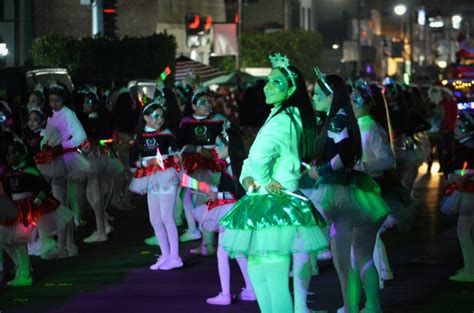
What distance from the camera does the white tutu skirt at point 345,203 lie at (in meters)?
9.45

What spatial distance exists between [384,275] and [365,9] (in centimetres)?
8172

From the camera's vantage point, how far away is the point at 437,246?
15.0 m

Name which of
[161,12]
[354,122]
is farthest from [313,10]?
[354,122]

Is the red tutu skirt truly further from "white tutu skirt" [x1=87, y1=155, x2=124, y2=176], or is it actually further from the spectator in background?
the spectator in background

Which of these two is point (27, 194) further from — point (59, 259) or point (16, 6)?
point (16, 6)

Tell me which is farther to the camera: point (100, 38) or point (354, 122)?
point (100, 38)

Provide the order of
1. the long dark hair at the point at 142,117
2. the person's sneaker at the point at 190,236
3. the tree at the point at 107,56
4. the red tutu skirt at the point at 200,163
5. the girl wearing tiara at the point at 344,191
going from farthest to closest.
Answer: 1. the tree at the point at 107,56
2. the person's sneaker at the point at 190,236
3. the red tutu skirt at the point at 200,163
4. the long dark hair at the point at 142,117
5. the girl wearing tiara at the point at 344,191

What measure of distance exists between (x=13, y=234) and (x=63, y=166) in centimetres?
268

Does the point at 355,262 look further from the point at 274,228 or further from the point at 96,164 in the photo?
the point at 96,164

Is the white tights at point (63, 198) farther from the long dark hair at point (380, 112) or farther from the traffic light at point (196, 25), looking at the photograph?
the traffic light at point (196, 25)

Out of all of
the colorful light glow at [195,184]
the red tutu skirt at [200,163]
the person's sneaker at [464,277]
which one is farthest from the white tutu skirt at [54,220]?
the person's sneaker at [464,277]

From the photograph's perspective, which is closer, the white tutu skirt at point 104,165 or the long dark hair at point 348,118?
the long dark hair at point 348,118

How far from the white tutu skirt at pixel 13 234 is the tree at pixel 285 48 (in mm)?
46430

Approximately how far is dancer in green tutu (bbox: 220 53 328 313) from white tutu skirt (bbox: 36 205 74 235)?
4.55m
